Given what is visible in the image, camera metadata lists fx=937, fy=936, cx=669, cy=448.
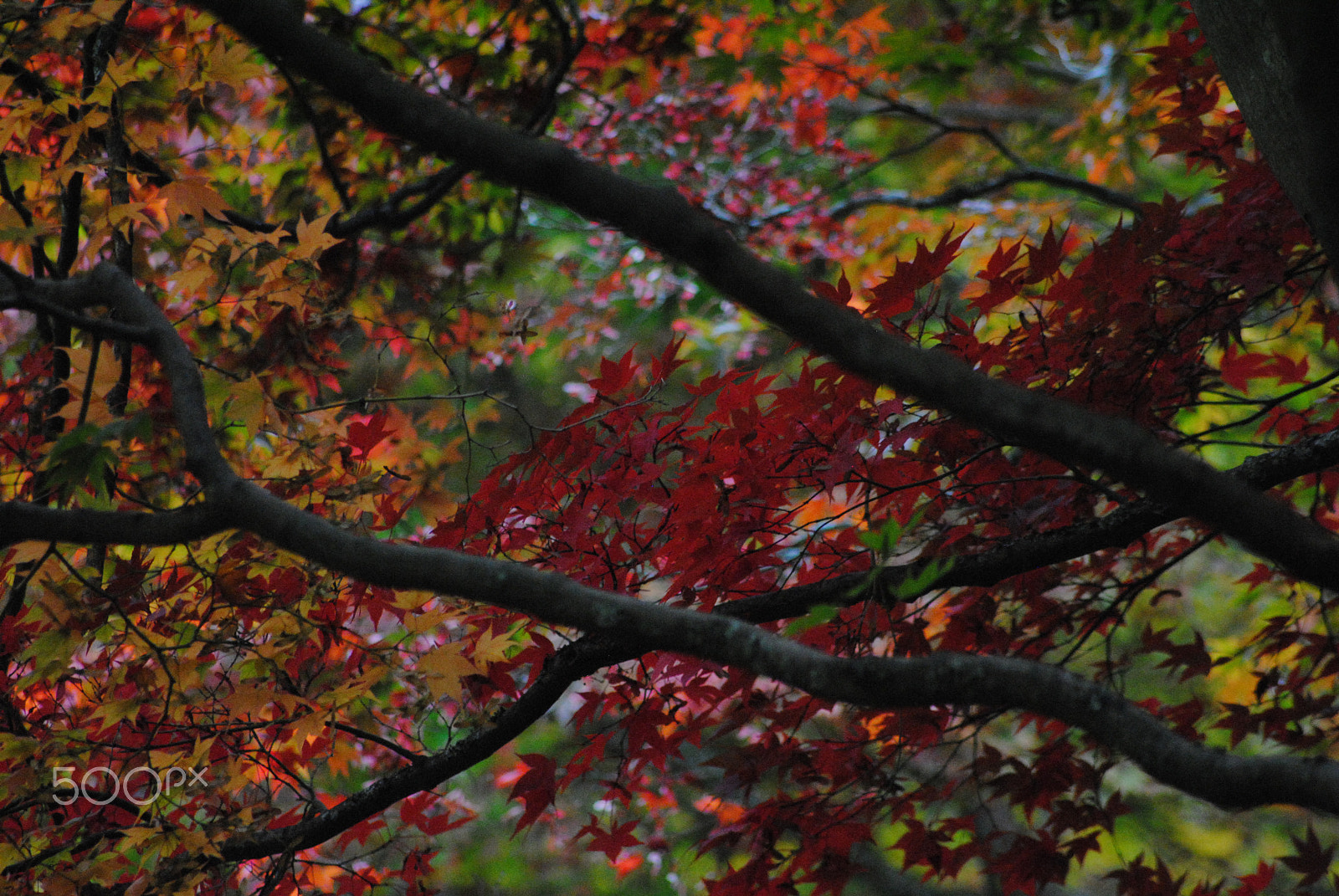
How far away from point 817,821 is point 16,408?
2.48 metres

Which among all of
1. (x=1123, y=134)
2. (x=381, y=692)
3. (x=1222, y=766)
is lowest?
(x=1222, y=766)

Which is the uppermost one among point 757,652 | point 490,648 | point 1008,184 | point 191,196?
point 1008,184

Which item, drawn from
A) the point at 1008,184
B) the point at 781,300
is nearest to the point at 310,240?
the point at 781,300


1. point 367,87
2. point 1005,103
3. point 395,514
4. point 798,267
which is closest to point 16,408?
point 395,514

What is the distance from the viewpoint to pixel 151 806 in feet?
6.67

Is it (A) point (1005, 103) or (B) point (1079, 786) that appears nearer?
(B) point (1079, 786)

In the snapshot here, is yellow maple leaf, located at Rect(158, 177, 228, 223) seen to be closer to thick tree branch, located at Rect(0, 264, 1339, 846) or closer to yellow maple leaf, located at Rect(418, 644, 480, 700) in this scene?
thick tree branch, located at Rect(0, 264, 1339, 846)

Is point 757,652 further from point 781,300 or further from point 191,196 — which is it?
point 191,196

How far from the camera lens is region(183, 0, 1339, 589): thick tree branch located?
0.99m

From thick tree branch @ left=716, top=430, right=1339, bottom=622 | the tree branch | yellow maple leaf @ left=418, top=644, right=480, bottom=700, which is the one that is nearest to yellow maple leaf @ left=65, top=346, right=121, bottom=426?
yellow maple leaf @ left=418, top=644, right=480, bottom=700

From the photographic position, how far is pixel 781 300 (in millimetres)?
999

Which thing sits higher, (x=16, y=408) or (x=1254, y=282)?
(x=16, y=408)

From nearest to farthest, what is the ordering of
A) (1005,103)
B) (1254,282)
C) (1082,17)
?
1. (1254,282)
2. (1082,17)
3. (1005,103)

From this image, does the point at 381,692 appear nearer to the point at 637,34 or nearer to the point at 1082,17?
the point at 637,34
